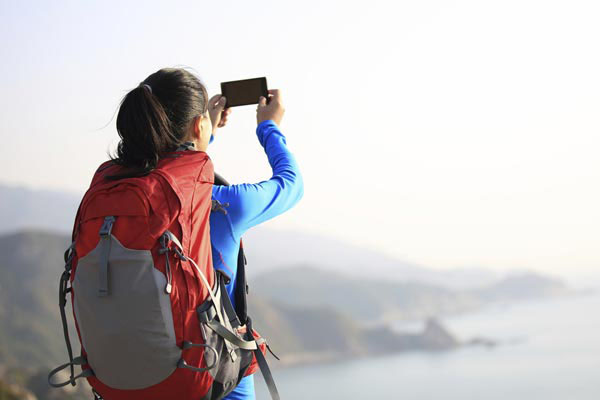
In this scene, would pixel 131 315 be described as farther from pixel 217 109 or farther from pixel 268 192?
pixel 217 109

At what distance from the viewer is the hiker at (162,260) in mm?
1232

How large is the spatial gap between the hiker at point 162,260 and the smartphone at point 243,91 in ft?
0.80

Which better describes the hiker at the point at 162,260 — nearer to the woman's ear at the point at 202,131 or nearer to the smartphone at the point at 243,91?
the woman's ear at the point at 202,131

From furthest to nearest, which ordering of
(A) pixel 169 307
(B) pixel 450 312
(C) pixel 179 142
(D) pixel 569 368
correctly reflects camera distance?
(B) pixel 450 312 → (D) pixel 569 368 → (C) pixel 179 142 → (A) pixel 169 307

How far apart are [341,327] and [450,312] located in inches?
855

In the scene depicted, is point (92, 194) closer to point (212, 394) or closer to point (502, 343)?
point (212, 394)

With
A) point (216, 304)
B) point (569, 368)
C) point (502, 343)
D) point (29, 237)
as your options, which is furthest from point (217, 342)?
point (502, 343)

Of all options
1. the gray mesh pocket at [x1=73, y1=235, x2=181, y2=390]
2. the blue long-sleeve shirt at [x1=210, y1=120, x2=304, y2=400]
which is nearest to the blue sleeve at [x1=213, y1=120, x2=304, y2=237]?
the blue long-sleeve shirt at [x1=210, y1=120, x2=304, y2=400]

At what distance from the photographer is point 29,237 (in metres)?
59.2

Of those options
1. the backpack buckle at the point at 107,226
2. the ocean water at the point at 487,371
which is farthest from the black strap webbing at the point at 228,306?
the ocean water at the point at 487,371

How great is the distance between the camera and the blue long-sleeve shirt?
1.37 metres

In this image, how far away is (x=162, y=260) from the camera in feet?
4.08

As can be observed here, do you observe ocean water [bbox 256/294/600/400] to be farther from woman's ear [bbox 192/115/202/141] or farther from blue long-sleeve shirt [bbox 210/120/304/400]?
woman's ear [bbox 192/115/202/141]

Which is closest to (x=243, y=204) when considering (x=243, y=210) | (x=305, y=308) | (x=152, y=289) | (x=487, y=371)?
(x=243, y=210)
